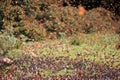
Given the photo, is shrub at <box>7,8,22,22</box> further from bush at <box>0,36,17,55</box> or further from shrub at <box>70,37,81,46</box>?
bush at <box>0,36,17,55</box>

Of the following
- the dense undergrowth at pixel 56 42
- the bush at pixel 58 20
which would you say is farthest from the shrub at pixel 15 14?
the bush at pixel 58 20

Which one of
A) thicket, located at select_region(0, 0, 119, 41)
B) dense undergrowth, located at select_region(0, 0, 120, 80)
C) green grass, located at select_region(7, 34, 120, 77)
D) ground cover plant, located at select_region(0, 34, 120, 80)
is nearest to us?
ground cover plant, located at select_region(0, 34, 120, 80)

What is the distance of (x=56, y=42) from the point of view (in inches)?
560

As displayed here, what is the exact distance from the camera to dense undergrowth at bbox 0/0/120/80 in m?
9.52

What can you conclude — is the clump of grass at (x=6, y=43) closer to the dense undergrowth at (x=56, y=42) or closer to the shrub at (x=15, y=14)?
the dense undergrowth at (x=56, y=42)

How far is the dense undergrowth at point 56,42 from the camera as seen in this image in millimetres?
9516

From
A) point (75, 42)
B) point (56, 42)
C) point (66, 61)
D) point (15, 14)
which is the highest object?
point (15, 14)

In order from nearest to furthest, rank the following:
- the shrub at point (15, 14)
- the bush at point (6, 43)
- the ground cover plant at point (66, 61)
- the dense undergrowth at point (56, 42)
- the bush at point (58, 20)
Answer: the ground cover plant at point (66, 61), the dense undergrowth at point (56, 42), the bush at point (6, 43), the shrub at point (15, 14), the bush at point (58, 20)

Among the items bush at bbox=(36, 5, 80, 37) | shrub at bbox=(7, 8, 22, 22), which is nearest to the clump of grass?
shrub at bbox=(7, 8, 22, 22)

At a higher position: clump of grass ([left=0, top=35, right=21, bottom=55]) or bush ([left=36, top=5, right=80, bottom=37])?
clump of grass ([left=0, top=35, right=21, bottom=55])

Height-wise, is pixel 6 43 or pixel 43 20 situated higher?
pixel 6 43

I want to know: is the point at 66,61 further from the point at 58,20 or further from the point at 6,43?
the point at 58,20

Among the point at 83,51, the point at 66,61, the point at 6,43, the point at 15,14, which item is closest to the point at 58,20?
the point at 15,14

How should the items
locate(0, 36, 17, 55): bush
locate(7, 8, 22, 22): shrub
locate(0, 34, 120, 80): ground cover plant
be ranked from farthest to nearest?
1. locate(7, 8, 22, 22): shrub
2. locate(0, 36, 17, 55): bush
3. locate(0, 34, 120, 80): ground cover plant
